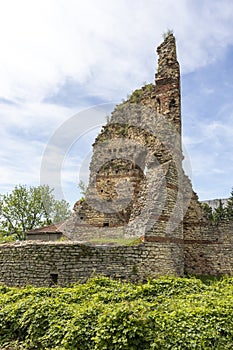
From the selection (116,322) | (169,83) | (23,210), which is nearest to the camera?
(116,322)

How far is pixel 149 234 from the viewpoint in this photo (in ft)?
34.3

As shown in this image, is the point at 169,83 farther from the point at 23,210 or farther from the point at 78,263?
the point at 23,210

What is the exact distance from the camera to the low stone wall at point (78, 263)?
Answer: 9867 mm

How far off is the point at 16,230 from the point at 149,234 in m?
27.7

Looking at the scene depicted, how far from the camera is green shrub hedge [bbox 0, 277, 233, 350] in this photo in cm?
488

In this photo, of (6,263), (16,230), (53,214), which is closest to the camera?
(6,263)

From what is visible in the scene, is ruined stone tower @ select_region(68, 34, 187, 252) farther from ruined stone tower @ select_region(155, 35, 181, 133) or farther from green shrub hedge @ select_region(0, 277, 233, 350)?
green shrub hedge @ select_region(0, 277, 233, 350)

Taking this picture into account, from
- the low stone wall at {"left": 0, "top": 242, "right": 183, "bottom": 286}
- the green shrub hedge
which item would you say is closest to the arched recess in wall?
the low stone wall at {"left": 0, "top": 242, "right": 183, "bottom": 286}

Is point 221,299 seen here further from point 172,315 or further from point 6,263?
point 6,263

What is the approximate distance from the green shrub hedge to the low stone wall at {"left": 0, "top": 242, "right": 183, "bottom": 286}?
236cm

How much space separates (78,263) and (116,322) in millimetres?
5118

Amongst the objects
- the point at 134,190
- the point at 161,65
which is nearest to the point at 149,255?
the point at 134,190

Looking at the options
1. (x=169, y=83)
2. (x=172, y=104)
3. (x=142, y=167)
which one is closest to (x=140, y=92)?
(x=169, y=83)

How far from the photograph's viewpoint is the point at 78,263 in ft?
32.8
